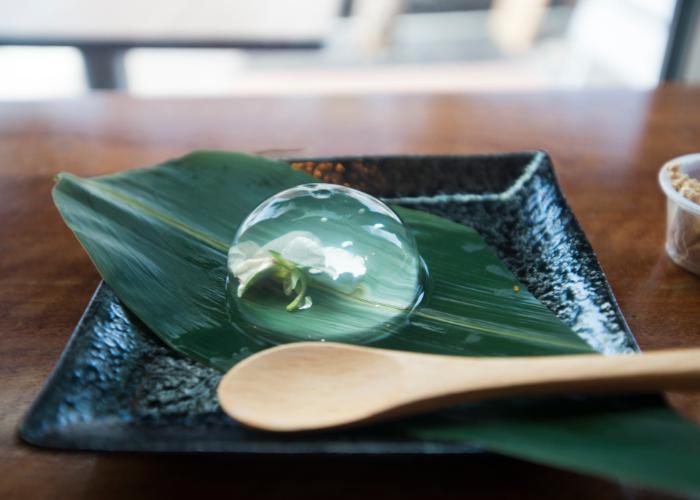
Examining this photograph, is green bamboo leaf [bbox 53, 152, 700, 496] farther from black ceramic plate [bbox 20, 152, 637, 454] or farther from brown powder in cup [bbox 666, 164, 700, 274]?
brown powder in cup [bbox 666, 164, 700, 274]

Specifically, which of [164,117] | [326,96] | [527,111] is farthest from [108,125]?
[527,111]

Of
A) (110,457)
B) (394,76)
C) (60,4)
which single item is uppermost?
(60,4)

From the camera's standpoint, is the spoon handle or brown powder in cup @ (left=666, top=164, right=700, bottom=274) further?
brown powder in cup @ (left=666, top=164, right=700, bottom=274)

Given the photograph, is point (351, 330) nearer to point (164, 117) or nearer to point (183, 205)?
point (183, 205)

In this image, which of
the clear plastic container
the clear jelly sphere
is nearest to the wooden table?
the clear plastic container

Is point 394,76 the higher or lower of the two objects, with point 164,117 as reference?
lower

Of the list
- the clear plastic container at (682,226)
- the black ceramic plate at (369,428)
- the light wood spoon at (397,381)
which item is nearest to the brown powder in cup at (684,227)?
the clear plastic container at (682,226)
